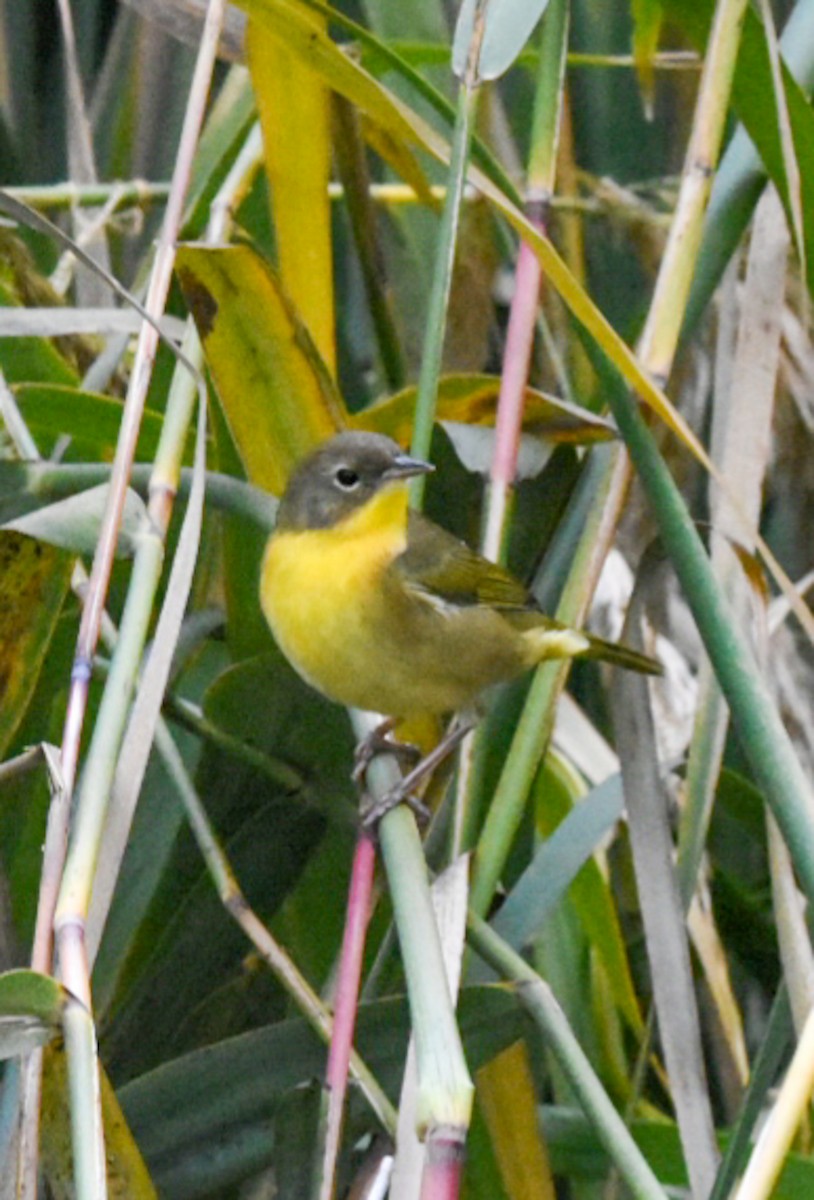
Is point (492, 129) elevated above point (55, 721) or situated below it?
above

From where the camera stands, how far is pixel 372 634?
2053 mm

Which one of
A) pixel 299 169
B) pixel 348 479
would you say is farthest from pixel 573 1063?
pixel 299 169

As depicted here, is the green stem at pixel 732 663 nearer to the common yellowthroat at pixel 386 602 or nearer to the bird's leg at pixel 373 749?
the common yellowthroat at pixel 386 602

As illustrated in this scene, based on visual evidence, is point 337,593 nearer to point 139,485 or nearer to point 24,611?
point 139,485

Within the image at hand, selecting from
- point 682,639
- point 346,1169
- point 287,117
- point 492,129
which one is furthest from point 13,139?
point 346,1169

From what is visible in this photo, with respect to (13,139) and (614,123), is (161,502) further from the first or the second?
(614,123)

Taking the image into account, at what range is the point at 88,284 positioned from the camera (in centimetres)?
240

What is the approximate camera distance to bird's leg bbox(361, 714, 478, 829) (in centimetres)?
148

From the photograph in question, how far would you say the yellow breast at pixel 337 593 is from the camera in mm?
1892

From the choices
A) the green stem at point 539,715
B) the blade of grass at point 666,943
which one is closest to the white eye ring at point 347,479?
the green stem at point 539,715

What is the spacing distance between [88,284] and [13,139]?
0.46m

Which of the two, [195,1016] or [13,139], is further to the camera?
[13,139]

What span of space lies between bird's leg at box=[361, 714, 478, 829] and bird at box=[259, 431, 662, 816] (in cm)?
6

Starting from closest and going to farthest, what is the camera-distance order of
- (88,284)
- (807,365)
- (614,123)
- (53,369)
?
(53,369)
(88,284)
(807,365)
(614,123)
